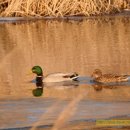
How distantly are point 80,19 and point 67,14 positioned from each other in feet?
2.72

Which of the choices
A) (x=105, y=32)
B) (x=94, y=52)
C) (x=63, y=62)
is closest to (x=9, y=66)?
(x=63, y=62)

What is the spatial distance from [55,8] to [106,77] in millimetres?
12286

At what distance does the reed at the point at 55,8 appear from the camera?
993 inches

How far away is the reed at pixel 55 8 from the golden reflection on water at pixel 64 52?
146 cm

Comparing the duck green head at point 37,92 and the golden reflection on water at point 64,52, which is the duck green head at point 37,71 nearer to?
the golden reflection on water at point 64,52

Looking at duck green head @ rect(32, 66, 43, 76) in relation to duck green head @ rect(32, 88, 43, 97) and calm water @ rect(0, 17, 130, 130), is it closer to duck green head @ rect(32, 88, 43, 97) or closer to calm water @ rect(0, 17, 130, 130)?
calm water @ rect(0, 17, 130, 130)

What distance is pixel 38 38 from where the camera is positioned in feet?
65.3

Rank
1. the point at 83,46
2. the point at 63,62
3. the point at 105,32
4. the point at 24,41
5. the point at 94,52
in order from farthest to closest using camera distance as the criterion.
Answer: the point at 105,32, the point at 24,41, the point at 83,46, the point at 94,52, the point at 63,62

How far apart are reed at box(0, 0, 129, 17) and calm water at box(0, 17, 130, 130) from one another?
77cm

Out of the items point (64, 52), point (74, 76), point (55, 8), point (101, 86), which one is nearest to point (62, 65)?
point (74, 76)

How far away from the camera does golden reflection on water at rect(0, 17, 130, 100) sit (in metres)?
12.6

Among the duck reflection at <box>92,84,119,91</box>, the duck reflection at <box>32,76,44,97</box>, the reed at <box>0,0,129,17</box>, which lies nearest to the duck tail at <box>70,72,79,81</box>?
the duck reflection at <box>92,84,119,91</box>

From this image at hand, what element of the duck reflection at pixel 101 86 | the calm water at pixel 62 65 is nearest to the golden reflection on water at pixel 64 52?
the calm water at pixel 62 65

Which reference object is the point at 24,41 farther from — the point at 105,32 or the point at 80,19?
the point at 80,19
